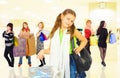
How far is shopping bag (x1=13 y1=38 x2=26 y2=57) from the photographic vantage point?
23.3 ft

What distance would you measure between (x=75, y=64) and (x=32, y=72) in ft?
4.24

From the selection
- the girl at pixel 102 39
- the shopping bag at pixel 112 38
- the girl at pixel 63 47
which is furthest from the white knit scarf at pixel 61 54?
the shopping bag at pixel 112 38

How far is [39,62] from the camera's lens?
7094 mm

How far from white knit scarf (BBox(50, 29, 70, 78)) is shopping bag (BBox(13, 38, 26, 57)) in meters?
2.85

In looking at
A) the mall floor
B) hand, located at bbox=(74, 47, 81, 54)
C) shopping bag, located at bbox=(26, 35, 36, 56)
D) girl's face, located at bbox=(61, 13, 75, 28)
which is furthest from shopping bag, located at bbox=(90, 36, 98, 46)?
hand, located at bbox=(74, 47, 81, 54)

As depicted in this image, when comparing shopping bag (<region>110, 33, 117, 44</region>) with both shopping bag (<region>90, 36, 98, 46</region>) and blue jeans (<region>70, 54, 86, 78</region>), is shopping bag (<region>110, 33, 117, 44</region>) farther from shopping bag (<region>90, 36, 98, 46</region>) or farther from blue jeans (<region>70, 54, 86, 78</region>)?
blue jeans (<region>70, 54, 86, 78</region>)

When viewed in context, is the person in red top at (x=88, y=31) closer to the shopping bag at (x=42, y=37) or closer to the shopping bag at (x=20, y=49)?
the shopping bag at (x=42, y=37)

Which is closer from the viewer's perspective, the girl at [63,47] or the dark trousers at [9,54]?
the girl at [63,47]

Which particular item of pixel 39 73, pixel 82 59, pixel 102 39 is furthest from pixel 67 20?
pixel 102 39

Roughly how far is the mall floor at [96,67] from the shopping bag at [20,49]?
0.55ft

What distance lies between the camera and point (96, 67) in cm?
702

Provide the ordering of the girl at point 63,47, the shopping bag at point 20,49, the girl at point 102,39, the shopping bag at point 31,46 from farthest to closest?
the girl at point 102,39 < the shopping bag at point 31,46 < the shopping bag at point 20,49 < the girl at point 63,47

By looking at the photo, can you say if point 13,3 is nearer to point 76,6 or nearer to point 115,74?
point 76,6

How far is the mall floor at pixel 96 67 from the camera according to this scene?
610cm
